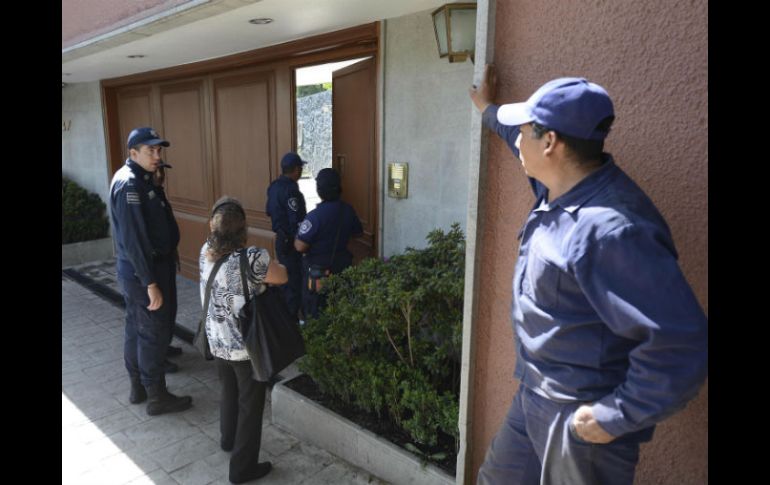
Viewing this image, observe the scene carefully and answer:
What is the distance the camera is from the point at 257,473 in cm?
337

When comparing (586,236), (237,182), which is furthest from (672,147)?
(237,182)

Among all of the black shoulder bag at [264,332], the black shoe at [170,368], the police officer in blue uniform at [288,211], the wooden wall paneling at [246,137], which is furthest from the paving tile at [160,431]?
the wooden wall paneling at [246,137]

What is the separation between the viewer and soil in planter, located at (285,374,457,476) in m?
3.14

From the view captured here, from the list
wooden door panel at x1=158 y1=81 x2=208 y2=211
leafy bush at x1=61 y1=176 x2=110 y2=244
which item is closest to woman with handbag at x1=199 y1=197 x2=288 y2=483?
wooden door panel at x1=158 y1=81 x2=208 y2=211

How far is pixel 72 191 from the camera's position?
9477 millimetres

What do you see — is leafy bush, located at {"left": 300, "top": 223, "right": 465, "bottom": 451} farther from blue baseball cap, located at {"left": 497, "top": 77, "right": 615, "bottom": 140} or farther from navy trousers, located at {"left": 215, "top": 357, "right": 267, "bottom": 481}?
blue baseball cap, located at {"left": 497, "top": 77, "right": 615, "bottom": 140}

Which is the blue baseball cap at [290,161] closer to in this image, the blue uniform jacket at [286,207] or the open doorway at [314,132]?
the blue uniform jacket at [286,207]

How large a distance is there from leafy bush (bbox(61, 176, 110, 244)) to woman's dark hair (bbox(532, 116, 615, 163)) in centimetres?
939

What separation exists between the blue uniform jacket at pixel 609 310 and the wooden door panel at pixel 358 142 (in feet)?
10.4

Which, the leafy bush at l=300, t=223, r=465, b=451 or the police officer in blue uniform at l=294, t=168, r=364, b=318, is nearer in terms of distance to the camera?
the leafy bush at l=300, t=223, r=465, b=451

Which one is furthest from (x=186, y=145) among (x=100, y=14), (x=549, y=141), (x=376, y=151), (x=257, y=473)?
(x=549, y=141)

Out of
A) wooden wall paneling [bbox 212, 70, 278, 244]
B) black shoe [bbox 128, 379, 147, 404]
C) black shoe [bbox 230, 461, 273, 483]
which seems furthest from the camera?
wooden wall paneling [bbox 212, 70, 278, 244]

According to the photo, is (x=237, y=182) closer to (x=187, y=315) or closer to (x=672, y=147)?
(x=187, y=315)

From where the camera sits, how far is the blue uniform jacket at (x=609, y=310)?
148 cm
